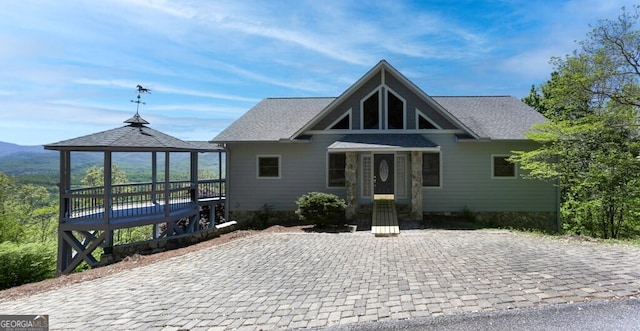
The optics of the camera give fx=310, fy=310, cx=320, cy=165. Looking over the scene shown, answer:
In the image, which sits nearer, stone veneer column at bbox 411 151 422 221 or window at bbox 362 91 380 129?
stone veneer column at bbox 411 151 422 221

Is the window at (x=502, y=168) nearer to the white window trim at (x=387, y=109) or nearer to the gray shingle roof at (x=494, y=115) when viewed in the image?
the gray shingle roof at (x=494, y=115)

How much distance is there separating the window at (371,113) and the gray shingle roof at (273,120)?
3126 millimetres

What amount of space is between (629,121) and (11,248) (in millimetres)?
22478

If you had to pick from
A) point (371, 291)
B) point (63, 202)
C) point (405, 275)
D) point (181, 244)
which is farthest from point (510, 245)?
point (63, 202)

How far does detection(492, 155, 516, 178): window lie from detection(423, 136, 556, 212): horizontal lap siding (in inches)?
7.8

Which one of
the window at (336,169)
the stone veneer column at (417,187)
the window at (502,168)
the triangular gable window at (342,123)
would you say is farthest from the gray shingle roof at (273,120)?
the window at (502,168)

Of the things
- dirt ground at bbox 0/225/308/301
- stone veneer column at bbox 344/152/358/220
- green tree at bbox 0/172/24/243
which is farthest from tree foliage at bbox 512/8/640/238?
green tree at bbox 0/172/24/243

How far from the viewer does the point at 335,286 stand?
18.1 feet

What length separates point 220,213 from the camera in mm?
15766

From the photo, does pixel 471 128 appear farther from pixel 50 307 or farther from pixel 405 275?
pixel 50 307

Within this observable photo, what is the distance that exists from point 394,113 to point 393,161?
6.99 feet

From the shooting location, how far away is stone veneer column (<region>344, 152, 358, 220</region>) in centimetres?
1269

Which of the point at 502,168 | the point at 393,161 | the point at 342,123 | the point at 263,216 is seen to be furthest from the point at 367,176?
the point at 502,168

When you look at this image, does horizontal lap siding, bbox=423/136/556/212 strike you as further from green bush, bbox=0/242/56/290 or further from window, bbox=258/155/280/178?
green bush, bbox=0/242/56/290
